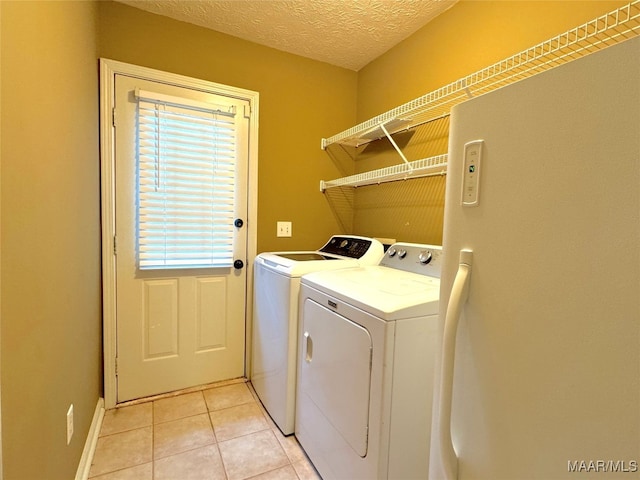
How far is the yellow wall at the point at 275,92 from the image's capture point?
1.95 m

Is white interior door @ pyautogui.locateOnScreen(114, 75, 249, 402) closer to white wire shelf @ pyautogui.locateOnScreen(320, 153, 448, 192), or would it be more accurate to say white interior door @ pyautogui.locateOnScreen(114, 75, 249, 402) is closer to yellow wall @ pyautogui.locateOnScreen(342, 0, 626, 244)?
white wire shelf @ pyautogui.locateOnScreen(320, 153, 448, 192)

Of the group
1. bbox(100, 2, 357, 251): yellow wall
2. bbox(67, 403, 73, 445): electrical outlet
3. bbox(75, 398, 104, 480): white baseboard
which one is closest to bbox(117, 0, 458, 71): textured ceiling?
bbox(100, 2, 357, 251): yellow wall

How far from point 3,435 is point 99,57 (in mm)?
2017

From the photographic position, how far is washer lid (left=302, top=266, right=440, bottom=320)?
1.09 metres

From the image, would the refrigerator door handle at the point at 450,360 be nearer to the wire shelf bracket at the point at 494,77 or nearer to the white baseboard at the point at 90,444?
the wire shelf bracket at the point at 494,77

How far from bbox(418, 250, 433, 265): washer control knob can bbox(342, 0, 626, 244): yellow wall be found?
286 millimetres

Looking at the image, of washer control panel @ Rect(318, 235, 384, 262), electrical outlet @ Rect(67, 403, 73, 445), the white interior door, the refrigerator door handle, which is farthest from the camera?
washer control panel @ Rect(318, 235, 384, 262)

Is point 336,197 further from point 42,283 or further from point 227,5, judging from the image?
point 42,283

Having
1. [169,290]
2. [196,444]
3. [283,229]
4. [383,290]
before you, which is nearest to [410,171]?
[383,290]

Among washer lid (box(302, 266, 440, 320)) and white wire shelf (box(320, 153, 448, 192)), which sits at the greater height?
white wire shelf (box(320, 153, 448, 192))

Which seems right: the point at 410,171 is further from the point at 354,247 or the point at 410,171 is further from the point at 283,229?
the point at 283,229

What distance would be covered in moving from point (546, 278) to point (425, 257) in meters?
1.11

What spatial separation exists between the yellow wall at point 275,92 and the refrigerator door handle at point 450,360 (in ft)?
6.02

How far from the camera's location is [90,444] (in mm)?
1580
